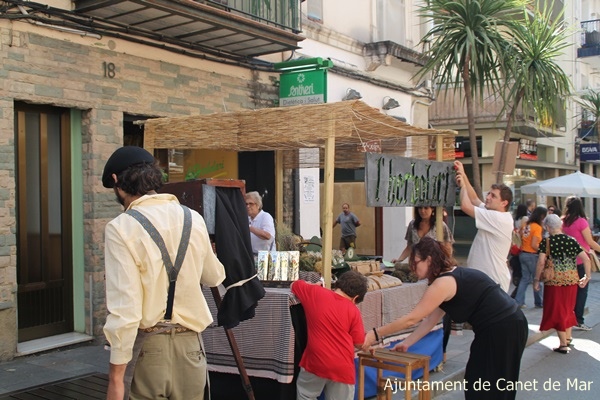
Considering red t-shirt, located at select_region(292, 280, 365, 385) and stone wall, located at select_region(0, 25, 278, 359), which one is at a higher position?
stone wall, located at select_region(0, 25, 278, 359)

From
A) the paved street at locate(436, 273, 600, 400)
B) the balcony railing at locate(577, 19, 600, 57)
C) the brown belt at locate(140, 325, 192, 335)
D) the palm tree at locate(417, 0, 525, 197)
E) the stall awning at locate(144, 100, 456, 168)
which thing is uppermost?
the balcony railing at locate(577, 19, 600, 57)

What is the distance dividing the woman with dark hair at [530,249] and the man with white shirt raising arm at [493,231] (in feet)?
14.4

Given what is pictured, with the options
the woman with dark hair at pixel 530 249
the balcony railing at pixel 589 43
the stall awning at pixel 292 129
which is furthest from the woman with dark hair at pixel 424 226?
the balcony railing at pixel 589 43

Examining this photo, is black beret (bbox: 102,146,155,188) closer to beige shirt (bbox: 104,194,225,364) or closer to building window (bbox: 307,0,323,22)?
beige shirt (bbox: 104,194,225,364)

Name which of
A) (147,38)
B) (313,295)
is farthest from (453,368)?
(147,38)

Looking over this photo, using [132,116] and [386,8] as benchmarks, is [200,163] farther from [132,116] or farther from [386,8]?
[386,8]

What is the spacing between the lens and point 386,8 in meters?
13.6

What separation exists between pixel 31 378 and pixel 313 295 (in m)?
3.20

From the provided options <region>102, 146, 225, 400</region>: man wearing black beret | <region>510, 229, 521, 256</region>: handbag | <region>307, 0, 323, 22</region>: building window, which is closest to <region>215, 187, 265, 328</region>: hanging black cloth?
<region>102, 146, 225, 400</region>: man wearing black beret

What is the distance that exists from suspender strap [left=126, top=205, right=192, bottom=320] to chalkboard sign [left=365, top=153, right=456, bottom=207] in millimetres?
3045

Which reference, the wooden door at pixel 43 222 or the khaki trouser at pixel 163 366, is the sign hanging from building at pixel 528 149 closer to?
the wooden door at pixel 43 222

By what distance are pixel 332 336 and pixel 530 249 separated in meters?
7.31

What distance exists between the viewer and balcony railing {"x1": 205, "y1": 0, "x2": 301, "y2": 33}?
895 centimetres

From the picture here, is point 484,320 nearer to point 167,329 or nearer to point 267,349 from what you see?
point 267,349
